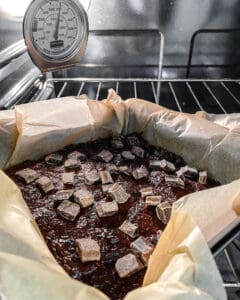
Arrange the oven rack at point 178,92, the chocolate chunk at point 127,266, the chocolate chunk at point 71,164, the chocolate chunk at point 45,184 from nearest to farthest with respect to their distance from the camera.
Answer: the chocolate chunk at point 127,266 < the chocolate chunk at point 45,184 < the chocolate chunk at point 71,164 < the oven rack at point 178,92

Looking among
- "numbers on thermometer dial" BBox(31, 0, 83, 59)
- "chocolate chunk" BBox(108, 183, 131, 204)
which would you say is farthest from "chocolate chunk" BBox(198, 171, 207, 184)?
"numbers on thermometer dial" BBox(31, 0, 83, 59)

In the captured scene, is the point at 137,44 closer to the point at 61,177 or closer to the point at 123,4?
the point at 123,4

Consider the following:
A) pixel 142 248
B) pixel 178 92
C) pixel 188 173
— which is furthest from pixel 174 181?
pixel 178 92

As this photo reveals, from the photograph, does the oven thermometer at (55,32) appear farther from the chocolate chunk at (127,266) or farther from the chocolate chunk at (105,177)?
the chocolate chunk at (127,266)

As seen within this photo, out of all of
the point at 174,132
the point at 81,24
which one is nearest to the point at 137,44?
the point at 81,24

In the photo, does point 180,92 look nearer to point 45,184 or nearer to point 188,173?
point 188,173

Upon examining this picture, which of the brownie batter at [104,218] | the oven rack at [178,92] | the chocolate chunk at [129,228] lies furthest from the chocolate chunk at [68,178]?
the oven rack at [178,92]
